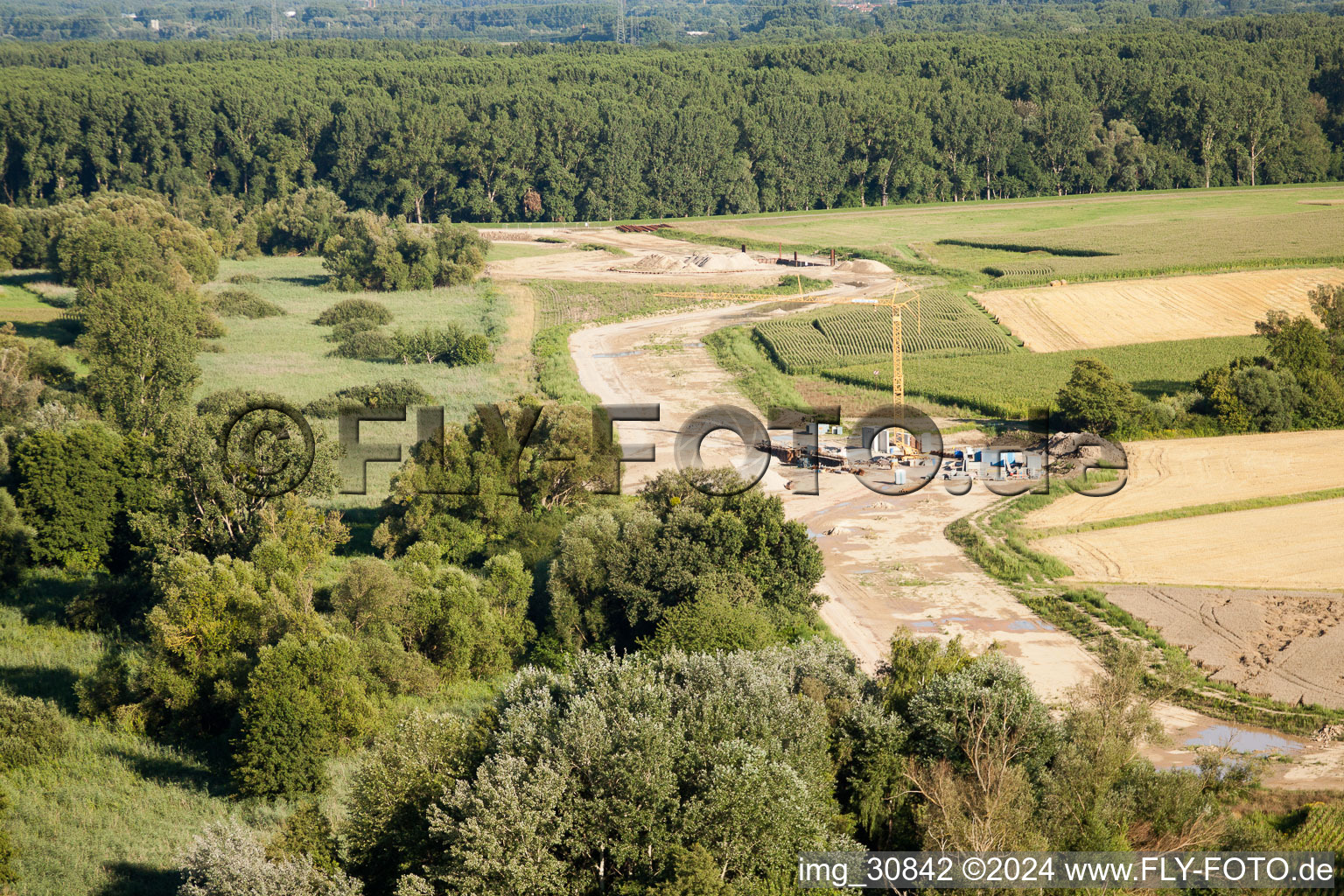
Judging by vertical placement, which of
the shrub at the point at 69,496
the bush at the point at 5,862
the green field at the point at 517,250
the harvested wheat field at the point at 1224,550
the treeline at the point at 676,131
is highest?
the treeline at the point at 676,131

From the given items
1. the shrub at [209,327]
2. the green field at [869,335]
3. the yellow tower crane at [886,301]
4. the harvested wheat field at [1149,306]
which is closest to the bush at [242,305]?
the shrub at [209,327]

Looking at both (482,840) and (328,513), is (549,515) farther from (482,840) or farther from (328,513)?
(482,840)

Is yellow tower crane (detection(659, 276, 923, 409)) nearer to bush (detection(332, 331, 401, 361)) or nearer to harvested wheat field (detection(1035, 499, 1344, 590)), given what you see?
bush (detection(332, 331, 401, 361))

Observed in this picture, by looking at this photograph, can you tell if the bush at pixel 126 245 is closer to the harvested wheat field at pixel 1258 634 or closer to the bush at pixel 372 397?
the bush at pixel 372 397

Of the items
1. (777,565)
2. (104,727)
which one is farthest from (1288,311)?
(104,727)

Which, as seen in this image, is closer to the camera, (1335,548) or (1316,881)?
(1316,881)

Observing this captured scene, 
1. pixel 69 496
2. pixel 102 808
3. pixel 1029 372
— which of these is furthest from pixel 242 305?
pixel 102 808

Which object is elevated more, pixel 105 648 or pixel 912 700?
pixel 912 700
